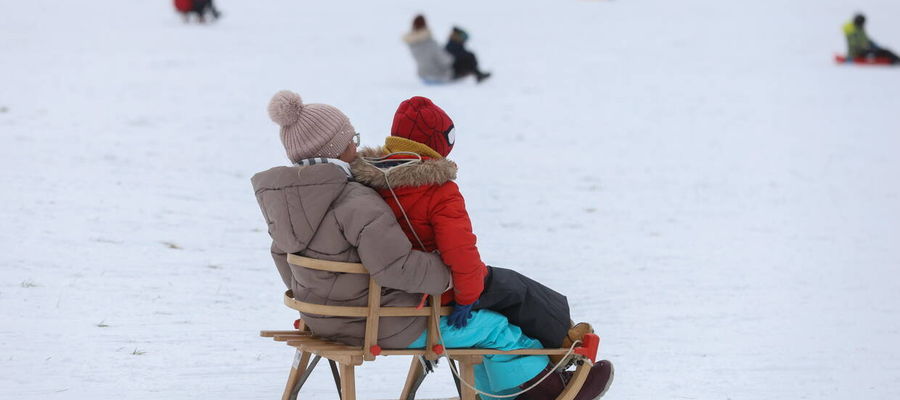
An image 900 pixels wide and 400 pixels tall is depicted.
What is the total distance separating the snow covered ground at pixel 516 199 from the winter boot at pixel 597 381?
731 millimetres

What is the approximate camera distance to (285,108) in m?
3.25

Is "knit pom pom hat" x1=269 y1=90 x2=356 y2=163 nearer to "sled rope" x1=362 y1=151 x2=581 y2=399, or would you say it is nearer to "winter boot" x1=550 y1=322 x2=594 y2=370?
"sled rope" x1=362 y1=151 x2=581 y2=399

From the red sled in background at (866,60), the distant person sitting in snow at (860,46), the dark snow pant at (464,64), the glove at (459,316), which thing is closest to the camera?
the glove at (459,316)

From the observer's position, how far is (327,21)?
63.2 ft

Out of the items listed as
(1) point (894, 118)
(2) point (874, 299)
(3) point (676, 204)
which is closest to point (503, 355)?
(2) point (874, 299)

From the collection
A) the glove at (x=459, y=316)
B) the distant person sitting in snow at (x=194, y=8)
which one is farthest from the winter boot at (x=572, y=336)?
the distant person sitting in snow at (x=194, y=8)

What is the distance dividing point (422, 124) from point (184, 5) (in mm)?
15246

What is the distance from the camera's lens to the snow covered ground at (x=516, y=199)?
186 inches

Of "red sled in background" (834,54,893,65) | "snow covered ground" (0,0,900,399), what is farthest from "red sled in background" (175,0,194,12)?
"red sled in background" (834,54,893,65)

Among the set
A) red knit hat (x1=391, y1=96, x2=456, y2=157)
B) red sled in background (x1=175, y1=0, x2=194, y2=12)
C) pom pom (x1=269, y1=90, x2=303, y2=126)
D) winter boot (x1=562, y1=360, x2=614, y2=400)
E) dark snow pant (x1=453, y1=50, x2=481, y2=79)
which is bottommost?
dark snow pant (x1=453, y1=50, x2=481, y2=79)

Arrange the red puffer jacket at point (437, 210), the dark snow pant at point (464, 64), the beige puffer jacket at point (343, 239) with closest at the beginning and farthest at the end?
the beige puffer jacket at point (343, 239)
the red puffer jacket at point (437, 210)
the dark snow pant at point (464, 64)

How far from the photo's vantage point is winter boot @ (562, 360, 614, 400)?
3.64 metres

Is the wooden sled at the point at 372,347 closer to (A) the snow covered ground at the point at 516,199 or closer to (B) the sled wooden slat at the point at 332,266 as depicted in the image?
(B) the sled wooden slat at the point at 332,266

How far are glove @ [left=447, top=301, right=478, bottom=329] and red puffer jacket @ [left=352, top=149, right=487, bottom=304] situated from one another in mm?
29
